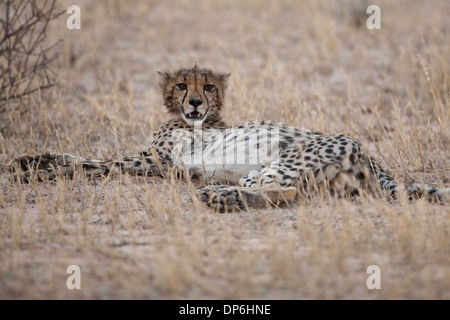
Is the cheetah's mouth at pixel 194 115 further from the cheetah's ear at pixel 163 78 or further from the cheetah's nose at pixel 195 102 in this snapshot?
the cheetah's ear at pixel 163 78

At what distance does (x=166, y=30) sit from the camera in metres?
10.6

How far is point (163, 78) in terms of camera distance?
5406mm

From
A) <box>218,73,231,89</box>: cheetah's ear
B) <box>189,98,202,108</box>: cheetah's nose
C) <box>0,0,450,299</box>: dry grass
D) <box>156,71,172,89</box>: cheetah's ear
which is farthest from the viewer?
<box>218,73,231,89</box>: cheetah's ear

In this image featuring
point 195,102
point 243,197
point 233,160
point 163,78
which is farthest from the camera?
point 163,78

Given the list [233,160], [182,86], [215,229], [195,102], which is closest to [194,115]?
[195,102]

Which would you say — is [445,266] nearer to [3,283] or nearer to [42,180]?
[3,283]

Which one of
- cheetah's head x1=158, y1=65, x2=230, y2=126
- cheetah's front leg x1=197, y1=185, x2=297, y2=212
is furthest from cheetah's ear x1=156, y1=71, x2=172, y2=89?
cheetah's front leg x1=197, y1=185, x2=297, y2=212

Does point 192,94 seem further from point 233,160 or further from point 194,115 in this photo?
point 233,160

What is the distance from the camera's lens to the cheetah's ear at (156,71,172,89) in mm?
5367

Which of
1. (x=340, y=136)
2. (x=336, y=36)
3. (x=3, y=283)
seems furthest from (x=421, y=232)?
(x=336, y=36)

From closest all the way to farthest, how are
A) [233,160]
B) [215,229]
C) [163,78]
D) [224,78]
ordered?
1. [215,229]
2. [233,160]
3. [163,78]
4. [224,78]

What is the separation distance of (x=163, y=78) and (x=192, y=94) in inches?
15.1

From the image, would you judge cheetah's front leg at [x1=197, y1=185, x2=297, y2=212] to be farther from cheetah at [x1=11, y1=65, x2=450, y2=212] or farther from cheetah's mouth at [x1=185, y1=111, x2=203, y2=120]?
cheetah's mouth at [x1=185, y1=111, x2=203, y2=120]

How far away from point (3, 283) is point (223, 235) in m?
1.22
